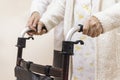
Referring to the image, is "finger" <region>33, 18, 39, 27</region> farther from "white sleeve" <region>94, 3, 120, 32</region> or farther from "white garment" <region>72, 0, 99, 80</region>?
"white sleeve" <region>94, 3, 120, 32</region>

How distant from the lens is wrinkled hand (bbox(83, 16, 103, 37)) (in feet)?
2.94

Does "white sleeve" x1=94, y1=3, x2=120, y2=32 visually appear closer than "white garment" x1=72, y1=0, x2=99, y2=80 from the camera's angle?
Yes

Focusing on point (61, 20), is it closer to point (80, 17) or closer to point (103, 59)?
point (80, 17)

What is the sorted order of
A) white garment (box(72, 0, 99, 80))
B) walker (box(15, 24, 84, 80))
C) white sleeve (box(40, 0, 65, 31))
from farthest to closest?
1. white sleeve (box(40, 0, 65, 31))
2. white garment (box(72, 0, 99, 80))
3. walker (box(15, 24, 84, 80))

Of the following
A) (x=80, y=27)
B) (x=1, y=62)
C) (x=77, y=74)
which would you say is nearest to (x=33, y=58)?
(x=1, y=62)

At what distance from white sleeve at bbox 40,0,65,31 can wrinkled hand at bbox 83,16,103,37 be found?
1.19ft

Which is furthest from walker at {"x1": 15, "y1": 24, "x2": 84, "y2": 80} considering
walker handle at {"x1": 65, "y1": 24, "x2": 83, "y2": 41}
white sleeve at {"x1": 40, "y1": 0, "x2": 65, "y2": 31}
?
white sleeve at {"x1": 40, "y1": 0, "x2": 65, "y2": 31}

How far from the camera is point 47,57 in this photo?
1.82 meters

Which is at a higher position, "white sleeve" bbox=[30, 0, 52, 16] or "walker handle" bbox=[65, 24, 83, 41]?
"white sleeve" bbox=[30, 0, 52, 16]

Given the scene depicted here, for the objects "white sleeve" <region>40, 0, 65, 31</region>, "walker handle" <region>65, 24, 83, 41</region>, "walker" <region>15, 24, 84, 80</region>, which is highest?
"white sleeve" <region>40, 0, 65, 31</region>

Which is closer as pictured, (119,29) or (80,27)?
(80,27)

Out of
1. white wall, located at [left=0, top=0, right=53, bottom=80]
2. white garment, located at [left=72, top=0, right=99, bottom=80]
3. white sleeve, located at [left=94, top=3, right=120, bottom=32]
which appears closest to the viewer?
white sleeve, located at [left=94, top=3, right=120, bottom=32]

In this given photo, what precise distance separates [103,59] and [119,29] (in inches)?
5.9

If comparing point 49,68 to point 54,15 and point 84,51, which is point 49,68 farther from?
point 54,15
